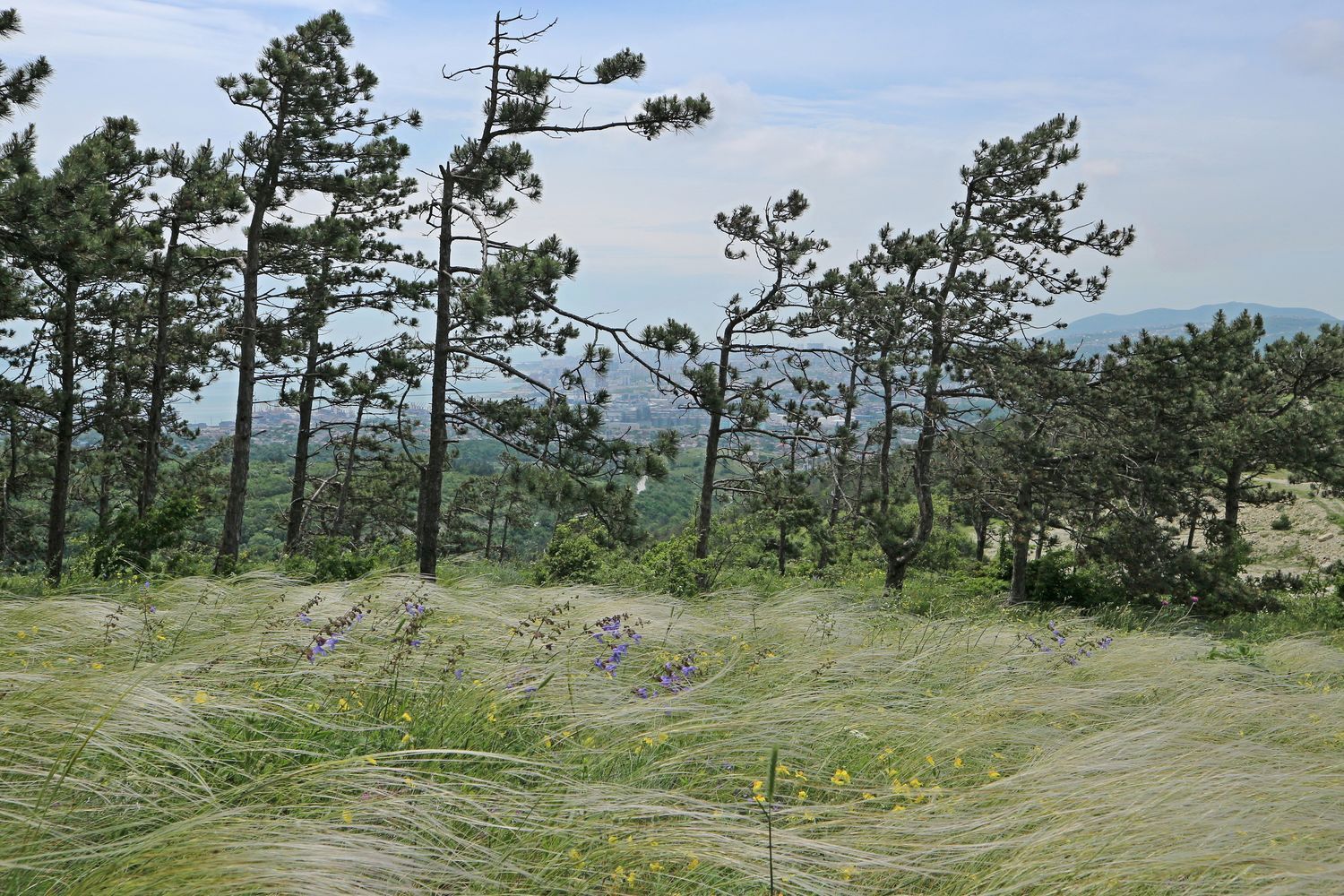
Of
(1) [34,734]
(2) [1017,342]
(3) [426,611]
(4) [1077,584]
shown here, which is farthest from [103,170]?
(4) [1077,584]

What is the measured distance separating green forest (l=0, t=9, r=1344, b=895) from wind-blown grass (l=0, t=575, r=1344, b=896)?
0.07 ft

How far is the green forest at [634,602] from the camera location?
246 cm

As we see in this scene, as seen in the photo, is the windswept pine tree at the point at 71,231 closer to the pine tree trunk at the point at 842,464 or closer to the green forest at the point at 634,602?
the green forest at the point at 634,602

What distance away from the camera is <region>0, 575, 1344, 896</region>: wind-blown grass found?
7.50ft

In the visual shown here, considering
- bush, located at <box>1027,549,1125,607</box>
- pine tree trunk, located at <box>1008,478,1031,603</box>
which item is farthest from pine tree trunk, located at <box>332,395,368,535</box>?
bush, located at <box>1027,549,1125,607</box>

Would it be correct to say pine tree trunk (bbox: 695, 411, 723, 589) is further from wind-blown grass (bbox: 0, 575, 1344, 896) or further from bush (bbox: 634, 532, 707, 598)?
wind-blown grass (bbox: 0, 575, 1344, 896)

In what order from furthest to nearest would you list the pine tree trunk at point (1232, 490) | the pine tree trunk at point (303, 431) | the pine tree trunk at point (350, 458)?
1. the pine tree trunk at point (350, 458)
2. the pine tree trunk at point (1232, 490)
3. the pine tree trunk at point (303, 431)

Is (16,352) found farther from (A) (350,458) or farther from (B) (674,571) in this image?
(B) (674,571)

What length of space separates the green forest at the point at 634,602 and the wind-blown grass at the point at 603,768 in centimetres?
2

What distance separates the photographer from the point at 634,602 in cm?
677

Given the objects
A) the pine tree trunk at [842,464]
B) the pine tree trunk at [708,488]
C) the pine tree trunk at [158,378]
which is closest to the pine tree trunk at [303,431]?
the pine tree trunk at [158,378]

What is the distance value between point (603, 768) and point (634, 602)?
3.66 meters

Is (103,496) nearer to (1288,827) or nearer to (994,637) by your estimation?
(994,637)

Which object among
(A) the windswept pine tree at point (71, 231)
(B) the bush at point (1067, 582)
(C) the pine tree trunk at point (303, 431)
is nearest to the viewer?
(A) the windswept pine tree at point (71, 231)
